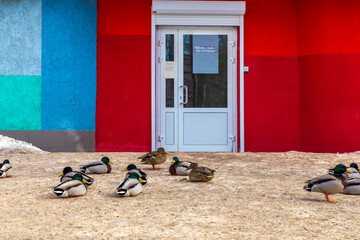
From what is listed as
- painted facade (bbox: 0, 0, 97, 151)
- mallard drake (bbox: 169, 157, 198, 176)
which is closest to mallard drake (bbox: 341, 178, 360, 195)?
mallard drake (bbox: 169, 157, 198, 176)

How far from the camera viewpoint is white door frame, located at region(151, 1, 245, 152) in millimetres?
9766

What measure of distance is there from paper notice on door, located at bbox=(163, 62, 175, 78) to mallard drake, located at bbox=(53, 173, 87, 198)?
5359 millimetres

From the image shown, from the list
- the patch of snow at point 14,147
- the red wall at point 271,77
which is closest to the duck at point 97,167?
the patch of snow at point 14,147

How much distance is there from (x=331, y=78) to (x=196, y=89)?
3.20 meters

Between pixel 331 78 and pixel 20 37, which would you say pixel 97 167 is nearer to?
pixel 20 37

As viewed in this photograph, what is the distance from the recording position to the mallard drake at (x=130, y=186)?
4.66m

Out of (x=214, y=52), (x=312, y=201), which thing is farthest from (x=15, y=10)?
(x=312, y=201)

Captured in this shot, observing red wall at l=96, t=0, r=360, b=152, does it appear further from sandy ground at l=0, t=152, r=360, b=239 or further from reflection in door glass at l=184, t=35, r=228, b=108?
sandy ground at l=0, t=152, r=360, b=239

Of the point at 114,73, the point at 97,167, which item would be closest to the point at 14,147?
the point at 114,73

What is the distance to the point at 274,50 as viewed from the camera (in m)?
10.1

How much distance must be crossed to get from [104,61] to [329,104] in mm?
5469

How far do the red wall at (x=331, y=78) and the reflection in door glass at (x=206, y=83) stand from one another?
6.35ft

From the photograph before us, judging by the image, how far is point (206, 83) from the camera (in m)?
10.1

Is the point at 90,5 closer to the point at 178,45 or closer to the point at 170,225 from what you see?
the point at 178,45
